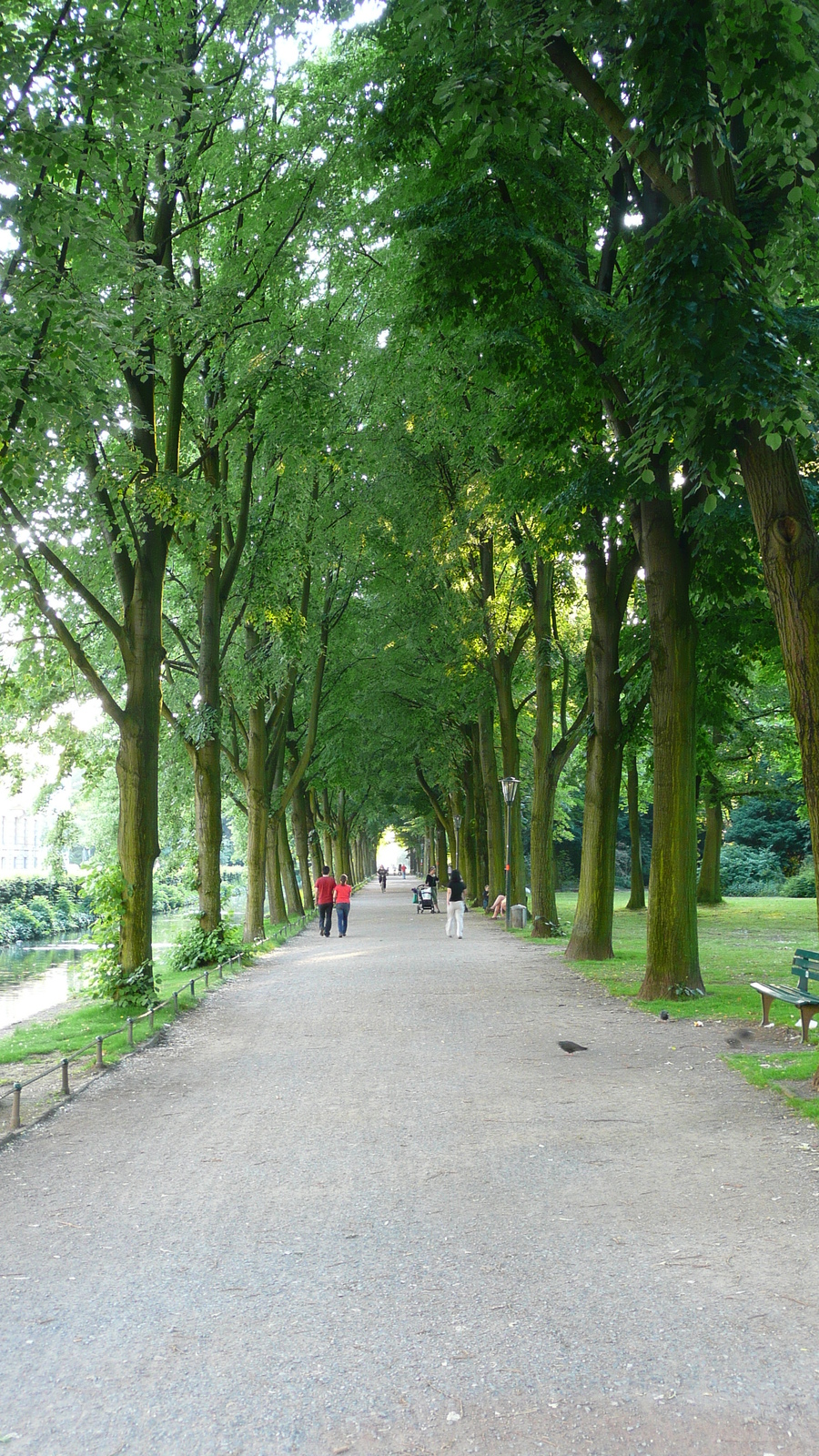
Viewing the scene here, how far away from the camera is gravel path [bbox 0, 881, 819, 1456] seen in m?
3.72

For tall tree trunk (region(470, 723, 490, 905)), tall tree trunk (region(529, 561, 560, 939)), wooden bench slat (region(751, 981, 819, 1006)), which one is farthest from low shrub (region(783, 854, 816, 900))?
wooden bench slat (region(751, 981, 819, 1006))

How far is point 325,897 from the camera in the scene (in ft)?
92.1

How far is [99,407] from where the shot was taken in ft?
30.1

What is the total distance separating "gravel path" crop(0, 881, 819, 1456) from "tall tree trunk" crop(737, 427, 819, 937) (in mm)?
2667

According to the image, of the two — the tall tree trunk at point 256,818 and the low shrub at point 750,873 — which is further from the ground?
the tall tree trunk at point 256,818

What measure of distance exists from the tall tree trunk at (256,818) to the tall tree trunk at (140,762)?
32.5ft

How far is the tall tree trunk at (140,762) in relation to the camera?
1336 cm

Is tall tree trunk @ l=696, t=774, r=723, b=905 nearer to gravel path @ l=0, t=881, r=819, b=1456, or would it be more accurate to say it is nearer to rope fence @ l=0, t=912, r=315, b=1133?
rope fence @ l=0, t=912, r=315, b=1133

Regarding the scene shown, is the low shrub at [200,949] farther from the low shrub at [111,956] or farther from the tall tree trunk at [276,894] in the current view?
the tall tree trunk at [276,894]

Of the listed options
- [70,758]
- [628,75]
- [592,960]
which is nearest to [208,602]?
[70,758]

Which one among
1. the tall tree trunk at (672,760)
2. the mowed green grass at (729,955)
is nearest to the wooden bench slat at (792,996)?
the mowed green grass at (729,955)

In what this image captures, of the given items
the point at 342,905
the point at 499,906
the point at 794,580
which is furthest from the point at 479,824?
the point at 794,580

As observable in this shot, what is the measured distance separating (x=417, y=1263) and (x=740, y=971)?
12.0 m

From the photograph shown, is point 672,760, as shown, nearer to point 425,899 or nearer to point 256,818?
point 256,818
